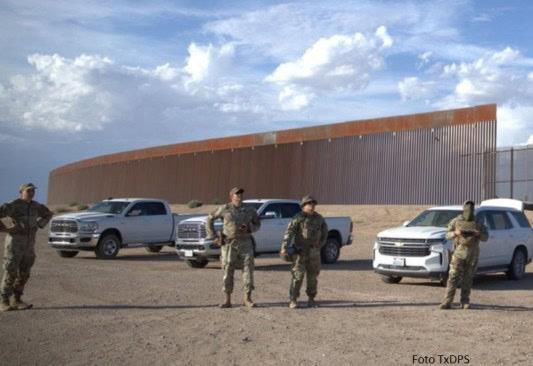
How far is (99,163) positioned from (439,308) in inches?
2729

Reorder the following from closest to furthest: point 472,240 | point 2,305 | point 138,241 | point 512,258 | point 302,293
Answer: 1. point 2,305
2. point 472,240
3. point 302,293
4. point 512,258
5. point 138,241

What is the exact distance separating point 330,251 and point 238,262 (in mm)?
9931

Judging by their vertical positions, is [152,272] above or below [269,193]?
below

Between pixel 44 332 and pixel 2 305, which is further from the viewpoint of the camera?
pixel 2 305

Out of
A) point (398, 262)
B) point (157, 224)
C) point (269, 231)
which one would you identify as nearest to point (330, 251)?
point (269, 231)

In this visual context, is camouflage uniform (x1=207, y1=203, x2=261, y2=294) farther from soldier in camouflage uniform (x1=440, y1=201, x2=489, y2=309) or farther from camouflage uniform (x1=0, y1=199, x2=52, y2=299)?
soldier in camouflage uniform (x1=440, y1=201, x2=489, y2=309)

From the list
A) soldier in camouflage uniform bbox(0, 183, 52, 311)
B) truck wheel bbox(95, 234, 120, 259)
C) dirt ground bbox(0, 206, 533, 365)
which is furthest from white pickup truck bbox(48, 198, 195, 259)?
soldier in camouflage uniform bbox(0, 183, 52, 311)

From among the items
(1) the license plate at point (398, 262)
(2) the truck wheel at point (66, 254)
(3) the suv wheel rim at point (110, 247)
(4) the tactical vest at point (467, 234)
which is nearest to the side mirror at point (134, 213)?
(3) the suv wheel rim at point (110, 247)

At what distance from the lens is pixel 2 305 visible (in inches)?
426

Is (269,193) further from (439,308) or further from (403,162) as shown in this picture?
(439,308)

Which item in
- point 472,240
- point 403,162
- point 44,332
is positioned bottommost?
point 44,332

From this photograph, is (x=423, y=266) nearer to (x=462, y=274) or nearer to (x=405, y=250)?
(x=405, y=250)

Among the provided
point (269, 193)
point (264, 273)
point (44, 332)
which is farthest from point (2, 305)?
point (269, 193)

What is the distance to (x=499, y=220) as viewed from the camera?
1681 centimetres
